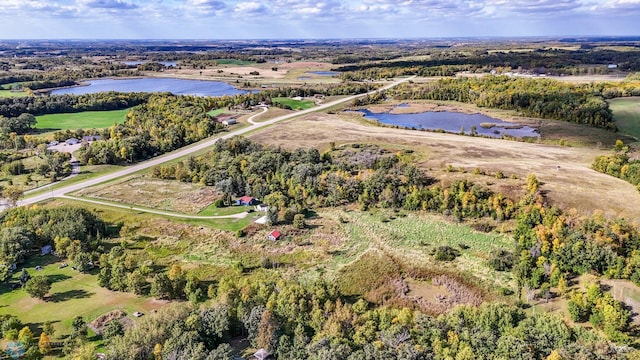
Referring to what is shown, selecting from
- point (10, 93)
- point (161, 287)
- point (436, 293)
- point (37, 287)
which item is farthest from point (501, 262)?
point (10, 93)

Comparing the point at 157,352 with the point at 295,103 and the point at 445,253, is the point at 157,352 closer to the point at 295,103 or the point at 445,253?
the point at 445,253

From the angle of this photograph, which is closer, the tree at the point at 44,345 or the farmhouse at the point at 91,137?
the tree at the point at 44,345

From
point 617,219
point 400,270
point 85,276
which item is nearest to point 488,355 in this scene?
point 400,270

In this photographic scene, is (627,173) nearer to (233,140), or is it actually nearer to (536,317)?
(536,317)

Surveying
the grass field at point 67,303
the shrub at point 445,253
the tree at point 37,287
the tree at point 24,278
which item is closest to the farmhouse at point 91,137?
the grass field at point 67,303

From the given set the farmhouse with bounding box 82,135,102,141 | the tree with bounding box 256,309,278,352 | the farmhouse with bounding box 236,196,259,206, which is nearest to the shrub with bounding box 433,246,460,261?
the tree with bounding box 256,309,278,352

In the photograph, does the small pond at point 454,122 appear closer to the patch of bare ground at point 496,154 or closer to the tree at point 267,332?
the patch of bare ground at point 496,154
